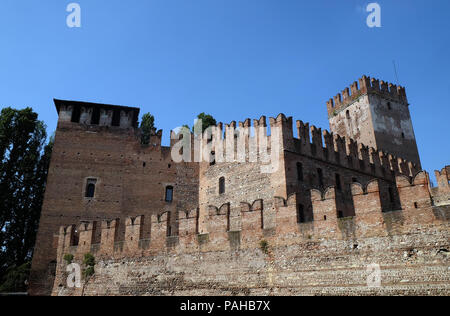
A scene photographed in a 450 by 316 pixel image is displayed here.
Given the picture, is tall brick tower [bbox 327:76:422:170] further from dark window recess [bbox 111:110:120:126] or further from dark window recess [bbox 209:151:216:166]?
dark window recess [bbox 111:110:120:126]

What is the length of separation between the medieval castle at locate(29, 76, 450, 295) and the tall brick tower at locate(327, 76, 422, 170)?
133cm

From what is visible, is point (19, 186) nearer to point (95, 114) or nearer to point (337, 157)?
point (95, 114)

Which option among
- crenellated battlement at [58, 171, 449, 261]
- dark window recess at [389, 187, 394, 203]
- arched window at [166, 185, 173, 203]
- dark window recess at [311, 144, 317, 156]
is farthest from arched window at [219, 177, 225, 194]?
dark window recess at [389, 187, 394, 203]

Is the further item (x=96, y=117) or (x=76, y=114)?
(x=96, y=117)

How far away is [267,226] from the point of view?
15.0 m

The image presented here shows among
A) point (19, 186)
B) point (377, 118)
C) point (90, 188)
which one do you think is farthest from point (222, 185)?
point (377, 118)

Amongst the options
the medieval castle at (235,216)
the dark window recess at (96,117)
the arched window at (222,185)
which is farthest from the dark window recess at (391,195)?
the dark window recess at (96,117)

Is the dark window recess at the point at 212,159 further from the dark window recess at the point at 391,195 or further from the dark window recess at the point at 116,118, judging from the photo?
the dark window recess at the point at 391,195

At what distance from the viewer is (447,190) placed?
63.8ft

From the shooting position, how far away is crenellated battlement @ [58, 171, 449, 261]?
11.8m

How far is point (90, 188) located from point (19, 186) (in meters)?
5.77

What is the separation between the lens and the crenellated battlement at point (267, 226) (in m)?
11.8

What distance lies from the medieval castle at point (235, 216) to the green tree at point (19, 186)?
3.55 meters
